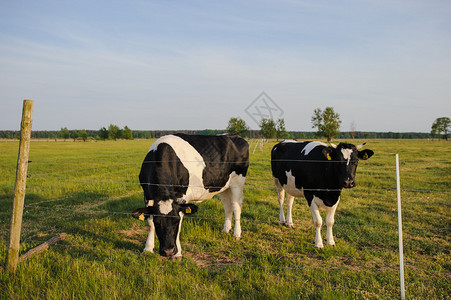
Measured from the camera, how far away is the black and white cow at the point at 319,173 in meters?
6.01

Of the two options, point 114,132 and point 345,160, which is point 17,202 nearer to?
point 345,160

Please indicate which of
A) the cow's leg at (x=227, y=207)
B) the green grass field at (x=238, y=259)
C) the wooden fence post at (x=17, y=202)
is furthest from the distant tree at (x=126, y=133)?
the wooden fence post at (x=17, y=202)

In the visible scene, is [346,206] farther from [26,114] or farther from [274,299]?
[26,114]

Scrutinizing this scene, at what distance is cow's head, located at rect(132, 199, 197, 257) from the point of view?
502 centimetres

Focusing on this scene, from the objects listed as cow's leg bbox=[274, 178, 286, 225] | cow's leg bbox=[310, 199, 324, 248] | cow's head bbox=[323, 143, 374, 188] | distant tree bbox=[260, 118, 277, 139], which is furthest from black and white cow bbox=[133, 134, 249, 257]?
distant tree bbox=[260, 118, 277, 139]

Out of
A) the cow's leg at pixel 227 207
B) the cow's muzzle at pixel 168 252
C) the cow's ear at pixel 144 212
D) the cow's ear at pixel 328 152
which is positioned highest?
the cow's ear at pixel 328 152

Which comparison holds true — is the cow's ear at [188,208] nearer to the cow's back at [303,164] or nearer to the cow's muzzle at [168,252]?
the cow's muzzle at [168,252]

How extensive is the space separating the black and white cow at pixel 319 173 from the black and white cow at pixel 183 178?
49.4 inches

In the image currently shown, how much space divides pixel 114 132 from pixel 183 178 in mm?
113055

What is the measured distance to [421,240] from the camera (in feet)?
21.2

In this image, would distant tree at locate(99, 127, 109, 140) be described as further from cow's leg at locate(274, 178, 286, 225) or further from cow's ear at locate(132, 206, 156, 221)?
cow's ear at locate(132, 206, 156, 221)

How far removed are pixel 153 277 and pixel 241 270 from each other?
1.47m

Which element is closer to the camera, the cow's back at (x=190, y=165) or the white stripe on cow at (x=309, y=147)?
the cow's back at (x=190, y=165)

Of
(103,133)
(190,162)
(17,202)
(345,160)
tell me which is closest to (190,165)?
(190,162)
